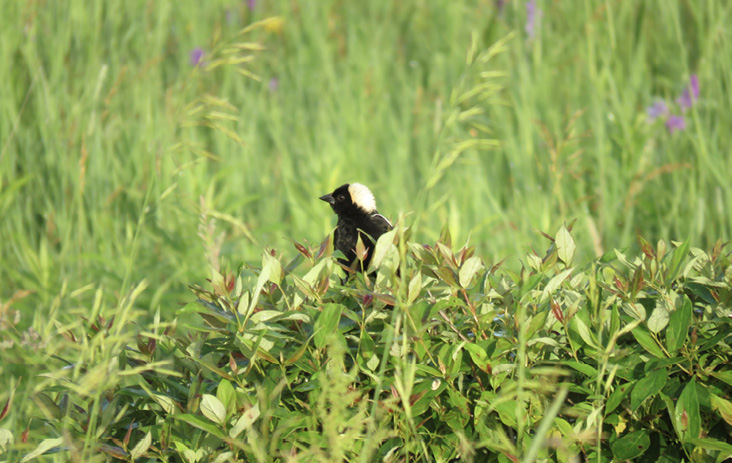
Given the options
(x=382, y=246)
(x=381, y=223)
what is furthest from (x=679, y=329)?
(x=381, y=223)

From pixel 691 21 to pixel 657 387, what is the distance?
20.2 feet

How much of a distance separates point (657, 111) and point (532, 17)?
1.47m

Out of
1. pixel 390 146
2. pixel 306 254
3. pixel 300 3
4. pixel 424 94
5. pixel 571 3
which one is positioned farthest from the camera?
pixel 300 3

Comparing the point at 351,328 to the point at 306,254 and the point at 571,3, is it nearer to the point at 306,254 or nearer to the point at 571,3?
the point at 306,254

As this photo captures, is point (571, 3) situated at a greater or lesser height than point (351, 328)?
greater

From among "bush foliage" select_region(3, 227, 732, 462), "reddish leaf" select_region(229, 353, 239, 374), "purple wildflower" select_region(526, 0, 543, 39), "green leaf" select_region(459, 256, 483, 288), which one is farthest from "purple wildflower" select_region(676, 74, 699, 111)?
"reddish leaf" select_region(229, 353, 239, 374)

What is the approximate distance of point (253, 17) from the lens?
25.4 feet

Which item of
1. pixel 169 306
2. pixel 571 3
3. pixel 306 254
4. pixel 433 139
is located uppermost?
pixel 571 3

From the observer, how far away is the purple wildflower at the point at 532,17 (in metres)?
6.25

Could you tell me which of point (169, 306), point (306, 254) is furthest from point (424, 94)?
point (306, 254)

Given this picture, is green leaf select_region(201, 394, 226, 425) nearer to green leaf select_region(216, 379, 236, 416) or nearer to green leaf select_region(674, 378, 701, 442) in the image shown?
green leaf select_region(216, 379, 236, 416)

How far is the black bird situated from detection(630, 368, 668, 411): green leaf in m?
2.10

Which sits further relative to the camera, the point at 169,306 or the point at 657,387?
the point at 169,306

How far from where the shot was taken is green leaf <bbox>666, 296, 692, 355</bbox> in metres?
1.87
